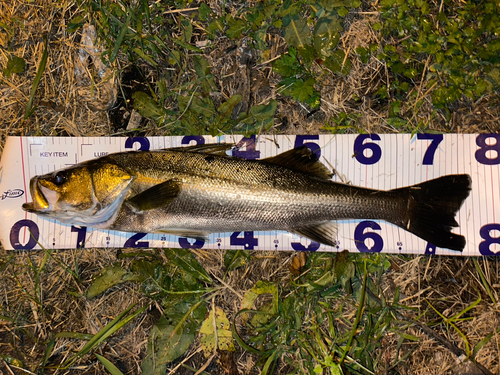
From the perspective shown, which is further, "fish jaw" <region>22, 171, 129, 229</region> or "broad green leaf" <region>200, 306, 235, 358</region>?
"broad green leaf" <region>200, 306, 235, 358</region>

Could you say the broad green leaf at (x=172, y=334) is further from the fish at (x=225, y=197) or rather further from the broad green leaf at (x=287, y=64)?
the broad green leaf at (x=287, y=64)

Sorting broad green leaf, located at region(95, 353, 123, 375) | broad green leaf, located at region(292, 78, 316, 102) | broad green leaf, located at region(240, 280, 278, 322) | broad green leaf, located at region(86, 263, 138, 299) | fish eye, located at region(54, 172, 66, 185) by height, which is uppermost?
broad green leaf, located at region(292, 78, 316, 102)

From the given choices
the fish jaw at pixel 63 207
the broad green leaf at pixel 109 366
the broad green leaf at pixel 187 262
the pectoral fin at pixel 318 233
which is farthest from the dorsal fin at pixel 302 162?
the broad green leaf at pixel 109 366

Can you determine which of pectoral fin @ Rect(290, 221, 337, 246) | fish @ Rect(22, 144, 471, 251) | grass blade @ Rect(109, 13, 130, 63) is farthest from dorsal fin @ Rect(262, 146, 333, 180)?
grass blade @ Rect(109, 13, 130, 63)

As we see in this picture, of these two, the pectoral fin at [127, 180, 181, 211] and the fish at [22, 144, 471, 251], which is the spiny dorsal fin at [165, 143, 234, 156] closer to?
the fish at [22, 144, 471, 251]

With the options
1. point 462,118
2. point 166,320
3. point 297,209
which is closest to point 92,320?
point 166,320

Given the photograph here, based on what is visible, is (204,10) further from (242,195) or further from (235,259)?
(235,259)

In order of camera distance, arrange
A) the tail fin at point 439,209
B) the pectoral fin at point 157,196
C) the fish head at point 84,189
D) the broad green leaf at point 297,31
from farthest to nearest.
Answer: the broad green leaf at point 297,31 < the tail fin at point 439,209 < the fish head at point 84,189 < the pectoral fin at point 157,196
